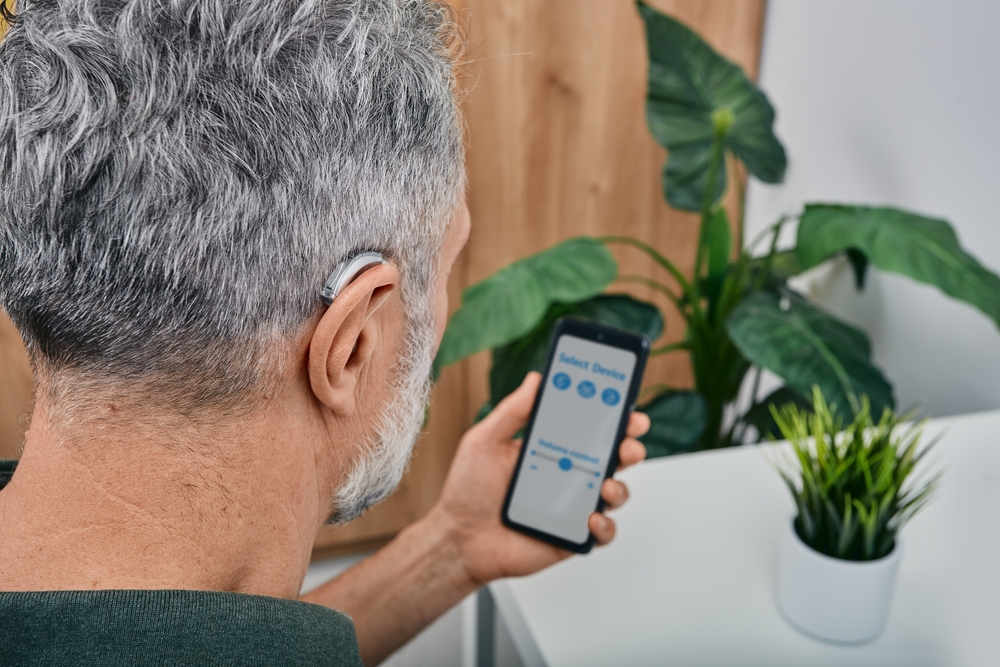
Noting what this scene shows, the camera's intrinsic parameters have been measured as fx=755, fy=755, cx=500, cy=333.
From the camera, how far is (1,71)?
1.50 feet

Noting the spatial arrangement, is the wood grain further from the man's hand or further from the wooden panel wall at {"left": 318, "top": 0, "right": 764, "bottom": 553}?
the man's hand

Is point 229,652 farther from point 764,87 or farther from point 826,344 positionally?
point 764,87

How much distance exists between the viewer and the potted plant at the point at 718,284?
37.5 inches

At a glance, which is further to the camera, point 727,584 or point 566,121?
point 566,121

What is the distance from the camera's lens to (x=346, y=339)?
1.59 feet

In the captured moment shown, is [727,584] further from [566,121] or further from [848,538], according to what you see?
[566,121]

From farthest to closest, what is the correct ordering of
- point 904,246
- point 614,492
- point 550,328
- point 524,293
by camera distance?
point 550,328 → point 524,293 → point 904,246 → point 614,492

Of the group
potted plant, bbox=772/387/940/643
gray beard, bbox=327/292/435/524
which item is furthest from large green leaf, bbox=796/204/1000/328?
gray beard, bbox=327/292/435/524

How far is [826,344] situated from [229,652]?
0.83 meters

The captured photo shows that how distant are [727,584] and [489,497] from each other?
25cm

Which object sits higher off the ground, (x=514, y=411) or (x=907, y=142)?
(x=907, y=142)

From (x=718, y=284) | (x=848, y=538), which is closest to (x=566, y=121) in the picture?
(x=718, y=284)

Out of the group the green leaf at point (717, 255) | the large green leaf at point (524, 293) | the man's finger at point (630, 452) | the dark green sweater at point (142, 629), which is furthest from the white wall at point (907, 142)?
the dark green sweater at point (142, 629)

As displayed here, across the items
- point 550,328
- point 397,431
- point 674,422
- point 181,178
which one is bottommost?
point 674,422
